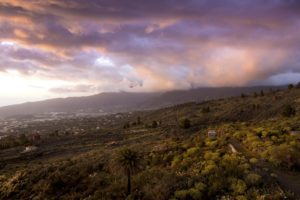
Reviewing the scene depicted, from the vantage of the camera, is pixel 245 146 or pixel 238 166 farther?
pixel 245 146

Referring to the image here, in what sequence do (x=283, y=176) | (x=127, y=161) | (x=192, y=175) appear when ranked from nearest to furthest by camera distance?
(x=283, y=176), (x=192, y=175), (x=127, y=161)

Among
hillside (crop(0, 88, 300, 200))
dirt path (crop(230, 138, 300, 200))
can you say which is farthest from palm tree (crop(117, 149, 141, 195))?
dirt path (crop(230, 138, 300, 200))

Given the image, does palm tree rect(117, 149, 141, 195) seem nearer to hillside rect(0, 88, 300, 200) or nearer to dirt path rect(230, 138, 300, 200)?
hillside rect(0, 88, 300, 200)

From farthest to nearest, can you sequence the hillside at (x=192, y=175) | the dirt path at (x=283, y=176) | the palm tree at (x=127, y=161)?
the palm tree at (x=127, y=161) → the hillside at (x=192, y=175) → the dirt path at (x=283, y=176)

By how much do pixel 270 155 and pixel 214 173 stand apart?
29.8 feet

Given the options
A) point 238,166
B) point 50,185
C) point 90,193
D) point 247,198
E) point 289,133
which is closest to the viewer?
point 247,198

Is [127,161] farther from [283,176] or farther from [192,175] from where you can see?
[283,176]

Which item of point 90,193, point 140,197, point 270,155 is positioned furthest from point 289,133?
point 90,193

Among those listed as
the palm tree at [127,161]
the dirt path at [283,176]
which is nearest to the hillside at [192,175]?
the dirt path at [283,176]

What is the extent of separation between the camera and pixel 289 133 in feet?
148

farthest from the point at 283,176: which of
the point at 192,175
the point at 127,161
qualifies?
the point at 127,161

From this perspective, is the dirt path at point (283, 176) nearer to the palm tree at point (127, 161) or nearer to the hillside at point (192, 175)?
the hillside at point (192, 175)

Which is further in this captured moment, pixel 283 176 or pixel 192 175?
pixel 192 175

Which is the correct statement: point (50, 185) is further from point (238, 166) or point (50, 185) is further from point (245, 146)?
point (245, 146)
